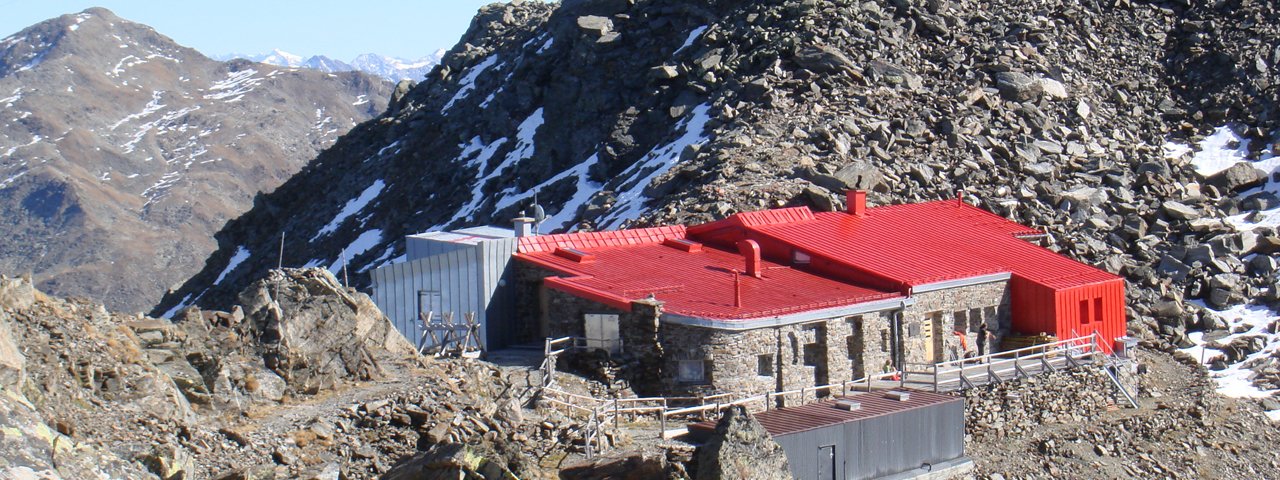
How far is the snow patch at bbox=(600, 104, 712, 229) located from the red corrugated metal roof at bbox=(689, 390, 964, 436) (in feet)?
49.4

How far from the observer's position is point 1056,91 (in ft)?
202

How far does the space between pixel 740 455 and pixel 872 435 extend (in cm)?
753

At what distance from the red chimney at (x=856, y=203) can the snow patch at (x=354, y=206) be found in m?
35.3

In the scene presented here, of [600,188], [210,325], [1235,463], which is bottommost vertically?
[1235,463]

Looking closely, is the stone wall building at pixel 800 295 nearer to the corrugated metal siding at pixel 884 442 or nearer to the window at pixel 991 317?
the window at pixel 991 317

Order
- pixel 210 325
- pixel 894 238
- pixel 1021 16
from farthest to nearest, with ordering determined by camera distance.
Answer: pixel 1021 16 < pixel 894 238 < pixel 210 325

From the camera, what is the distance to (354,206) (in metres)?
76.2

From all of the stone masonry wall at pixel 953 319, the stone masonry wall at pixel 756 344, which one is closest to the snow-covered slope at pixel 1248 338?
the stone masonry wall at pixel 953 319

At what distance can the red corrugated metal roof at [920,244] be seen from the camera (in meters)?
39.9

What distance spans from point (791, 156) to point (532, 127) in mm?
21262

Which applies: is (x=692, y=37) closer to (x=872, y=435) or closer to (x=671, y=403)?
(x=671, y=403)

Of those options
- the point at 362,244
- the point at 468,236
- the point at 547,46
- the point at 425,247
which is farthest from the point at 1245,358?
the point at 547,46

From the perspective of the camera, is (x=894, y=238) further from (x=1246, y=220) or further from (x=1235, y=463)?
(x=1246, y=220)

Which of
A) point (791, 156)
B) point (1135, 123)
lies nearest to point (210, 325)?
point (791, 156)
